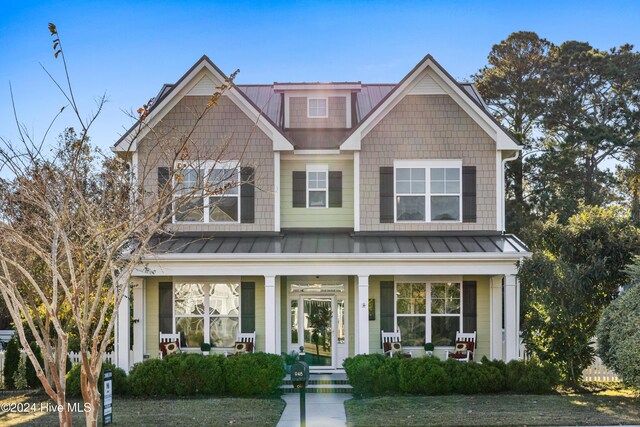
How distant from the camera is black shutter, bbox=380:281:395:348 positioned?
19.3 metres

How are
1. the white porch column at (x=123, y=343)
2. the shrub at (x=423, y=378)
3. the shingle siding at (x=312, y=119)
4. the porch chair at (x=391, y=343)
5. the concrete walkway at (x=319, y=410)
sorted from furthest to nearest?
the shingle siding at (x=312, y=119) → the porch chair at (x=391, y=343) → the white porch column at (x=123, y=343) → the shrub at (x=423, y=378) → the concrete walkway at (x=319, y=410)

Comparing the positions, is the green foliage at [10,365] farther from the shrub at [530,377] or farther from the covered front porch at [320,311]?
the shrub at [530,377]

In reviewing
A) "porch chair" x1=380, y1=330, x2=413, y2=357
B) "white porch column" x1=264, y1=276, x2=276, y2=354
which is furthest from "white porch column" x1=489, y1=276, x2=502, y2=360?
"white porch column" x1=264, y1=276, x2=276, y2=354

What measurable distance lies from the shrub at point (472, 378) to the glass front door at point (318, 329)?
4494mm

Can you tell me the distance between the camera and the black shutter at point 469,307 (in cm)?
1922

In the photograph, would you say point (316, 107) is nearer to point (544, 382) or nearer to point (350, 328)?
point (350, 328)

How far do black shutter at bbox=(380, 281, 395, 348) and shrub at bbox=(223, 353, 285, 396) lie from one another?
406cm

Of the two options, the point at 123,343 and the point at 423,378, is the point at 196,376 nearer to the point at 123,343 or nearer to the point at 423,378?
the point at 123,343

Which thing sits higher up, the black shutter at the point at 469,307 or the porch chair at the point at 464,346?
the black shutter at the point at 469,307

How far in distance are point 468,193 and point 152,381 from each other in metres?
9.67

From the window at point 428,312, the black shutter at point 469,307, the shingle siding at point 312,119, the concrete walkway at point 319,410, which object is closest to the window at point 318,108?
the shingle siding at point 312,119

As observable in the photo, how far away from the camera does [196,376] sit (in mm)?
16141

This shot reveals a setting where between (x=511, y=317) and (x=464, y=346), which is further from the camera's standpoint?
(x=464, y=346)

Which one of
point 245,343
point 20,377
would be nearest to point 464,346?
point 245,343
